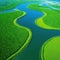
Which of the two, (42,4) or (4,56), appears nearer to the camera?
(4,56)

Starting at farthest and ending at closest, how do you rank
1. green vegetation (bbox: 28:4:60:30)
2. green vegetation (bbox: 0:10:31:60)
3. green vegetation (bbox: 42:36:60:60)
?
green vegetation (bbox: 28:4:60:30) < green vegetation (bbox: 0:10:31:60) < green vegetation (bbox: 42:36:60:60)

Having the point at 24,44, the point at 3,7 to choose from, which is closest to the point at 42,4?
the point at 3,7

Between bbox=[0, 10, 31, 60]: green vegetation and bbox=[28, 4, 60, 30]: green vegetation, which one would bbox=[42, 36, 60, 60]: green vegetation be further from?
bbox=[28, 4, 60, 30]: green vegetation

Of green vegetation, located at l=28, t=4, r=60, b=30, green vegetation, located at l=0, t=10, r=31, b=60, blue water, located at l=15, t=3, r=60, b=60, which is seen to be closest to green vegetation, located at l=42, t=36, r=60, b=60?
blue water, located at l=15, t=3, r=60, b=60

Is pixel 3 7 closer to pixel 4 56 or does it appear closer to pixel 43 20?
pixel 43 20

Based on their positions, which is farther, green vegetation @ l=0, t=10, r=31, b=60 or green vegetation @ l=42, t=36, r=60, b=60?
green vegetation @ l=0, t=10, r=31, b=60

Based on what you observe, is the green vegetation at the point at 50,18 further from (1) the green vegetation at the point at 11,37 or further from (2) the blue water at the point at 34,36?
(1) the green vegetation at the point at 11,37
